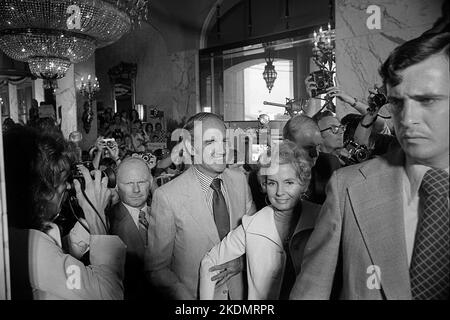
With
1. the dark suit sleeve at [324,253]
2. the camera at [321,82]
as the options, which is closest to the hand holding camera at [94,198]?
the dark suit sleeve at [324,253]

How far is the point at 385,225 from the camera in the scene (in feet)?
2.01

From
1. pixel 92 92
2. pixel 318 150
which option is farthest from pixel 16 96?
pixel 318 150

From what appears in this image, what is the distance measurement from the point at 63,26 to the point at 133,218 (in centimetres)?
99

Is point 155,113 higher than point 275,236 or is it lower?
higher

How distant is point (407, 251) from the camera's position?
62 centimetres

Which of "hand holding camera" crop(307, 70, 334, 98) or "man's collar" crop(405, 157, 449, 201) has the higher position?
"hand holding camera" crop(307, 70, 334, 98)

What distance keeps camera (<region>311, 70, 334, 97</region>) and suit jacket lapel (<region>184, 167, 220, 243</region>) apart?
1.27 ft

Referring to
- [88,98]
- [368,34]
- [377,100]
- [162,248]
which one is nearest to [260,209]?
[162,248]

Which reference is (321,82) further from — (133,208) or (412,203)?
(133,208)

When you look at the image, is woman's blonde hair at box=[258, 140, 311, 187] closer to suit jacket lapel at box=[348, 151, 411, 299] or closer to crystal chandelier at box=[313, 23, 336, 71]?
suit jacket lapel at box=[348, 151, 411, 299]

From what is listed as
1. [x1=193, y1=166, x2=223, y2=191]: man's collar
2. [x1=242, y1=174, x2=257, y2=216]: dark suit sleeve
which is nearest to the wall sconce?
[x1=193, y1=166, x2=223, y2=191]: man's collar

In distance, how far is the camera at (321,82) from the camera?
2.96ft

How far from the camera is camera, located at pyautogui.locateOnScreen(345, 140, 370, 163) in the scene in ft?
2.49
